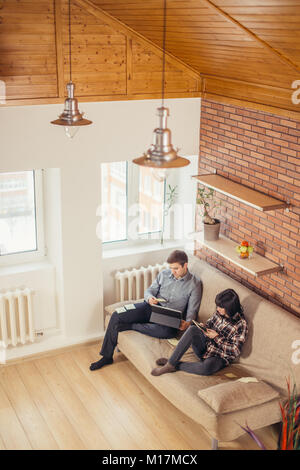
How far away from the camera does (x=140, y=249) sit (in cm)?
593

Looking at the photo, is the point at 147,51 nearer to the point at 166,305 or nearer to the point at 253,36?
the point at 253,36

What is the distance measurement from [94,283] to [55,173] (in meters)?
1.17

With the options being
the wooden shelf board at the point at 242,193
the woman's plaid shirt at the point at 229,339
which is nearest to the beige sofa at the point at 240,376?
the woman's plaid shirt at the point at 229,339

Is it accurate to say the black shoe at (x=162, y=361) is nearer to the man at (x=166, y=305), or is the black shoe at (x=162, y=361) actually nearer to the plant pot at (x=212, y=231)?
the man at (x=166, y=305)

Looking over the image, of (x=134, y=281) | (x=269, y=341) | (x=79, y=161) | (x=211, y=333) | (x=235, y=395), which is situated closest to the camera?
(x=235, y=395)

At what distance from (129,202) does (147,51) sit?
1.61 meters

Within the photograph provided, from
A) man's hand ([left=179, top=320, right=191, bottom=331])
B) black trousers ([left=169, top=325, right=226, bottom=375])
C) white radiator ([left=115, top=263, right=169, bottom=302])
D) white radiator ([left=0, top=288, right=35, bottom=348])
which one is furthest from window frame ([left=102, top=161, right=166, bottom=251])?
black trousers ([left=169, top=325, right=226, bottom=375])

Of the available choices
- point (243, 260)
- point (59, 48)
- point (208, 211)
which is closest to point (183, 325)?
point (243, 260)

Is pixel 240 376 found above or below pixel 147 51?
below

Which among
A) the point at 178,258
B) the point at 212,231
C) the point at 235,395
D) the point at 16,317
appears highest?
the point at 212,231

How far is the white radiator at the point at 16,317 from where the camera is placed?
5070 millimetres

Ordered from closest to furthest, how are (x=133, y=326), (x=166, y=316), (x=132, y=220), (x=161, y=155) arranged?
(x=161, y=155), (x=166, y=316), (x=133, y=326), (x=132, y=220)

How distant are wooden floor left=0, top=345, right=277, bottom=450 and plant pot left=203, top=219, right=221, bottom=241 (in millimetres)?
1449

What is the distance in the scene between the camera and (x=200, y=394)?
4.04m
